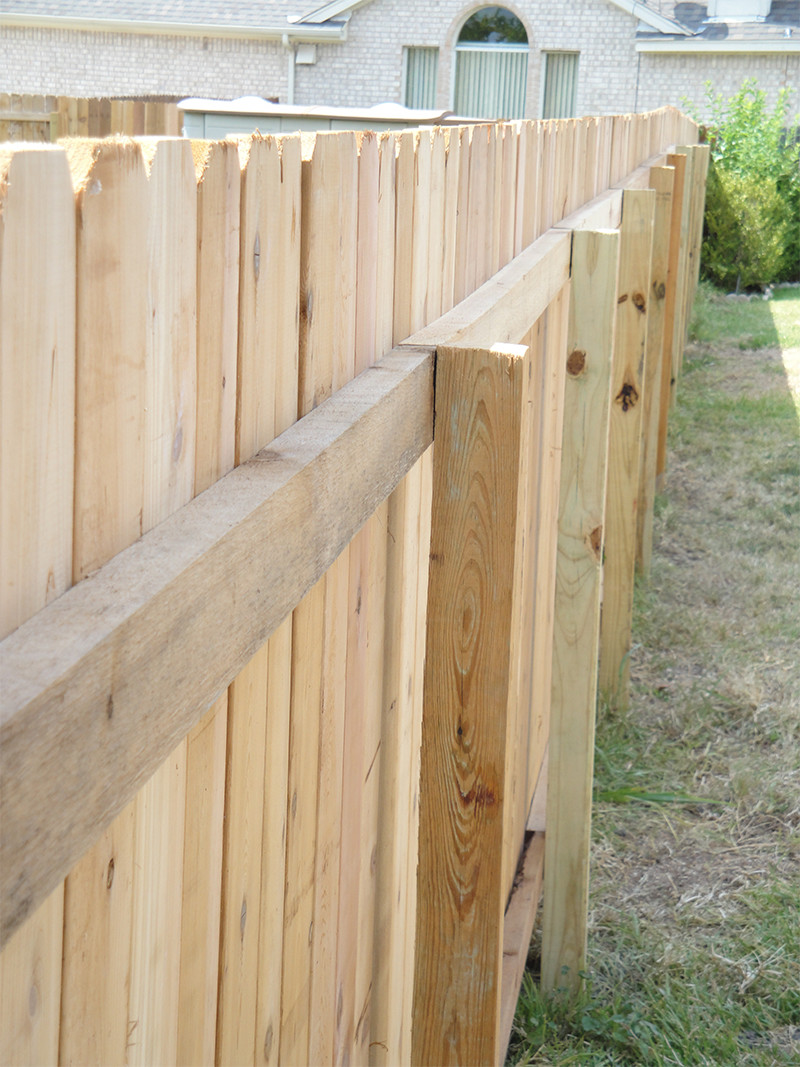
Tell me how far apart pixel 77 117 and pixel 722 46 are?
18620 mm

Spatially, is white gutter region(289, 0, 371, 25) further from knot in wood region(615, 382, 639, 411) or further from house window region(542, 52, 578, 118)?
knot in wood region(615, 382, 639, 411)

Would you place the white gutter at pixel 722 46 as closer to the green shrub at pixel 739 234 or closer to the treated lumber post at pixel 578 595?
the green shrub at pixel 739 234

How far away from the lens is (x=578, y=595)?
280 centimetres

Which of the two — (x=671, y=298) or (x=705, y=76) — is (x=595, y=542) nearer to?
(x=671, y=298)

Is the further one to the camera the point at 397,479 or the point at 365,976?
the point at 365,976

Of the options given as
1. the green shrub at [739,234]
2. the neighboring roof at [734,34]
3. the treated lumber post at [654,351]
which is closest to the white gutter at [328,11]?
the neighboring roof at [734,34]

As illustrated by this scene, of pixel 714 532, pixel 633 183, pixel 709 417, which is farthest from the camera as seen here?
pixel 709 417

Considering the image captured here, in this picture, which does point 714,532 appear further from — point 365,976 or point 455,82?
point 455,82

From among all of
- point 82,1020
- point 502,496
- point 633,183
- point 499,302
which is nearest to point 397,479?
point 502,496

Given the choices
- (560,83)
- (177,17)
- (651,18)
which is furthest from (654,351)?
(177,17)

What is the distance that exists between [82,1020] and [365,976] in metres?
0.96

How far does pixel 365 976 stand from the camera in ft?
5.73

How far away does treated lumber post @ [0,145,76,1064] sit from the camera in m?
0.65

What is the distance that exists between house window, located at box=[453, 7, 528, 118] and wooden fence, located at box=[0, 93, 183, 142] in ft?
61.7
